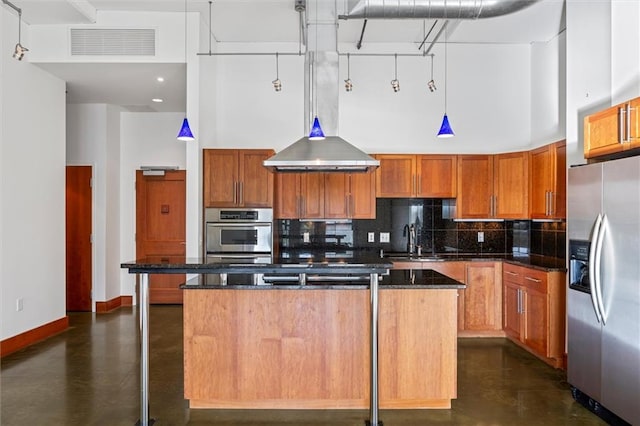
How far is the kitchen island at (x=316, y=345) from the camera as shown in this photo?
3.22 meters

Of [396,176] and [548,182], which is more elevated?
[396,176]

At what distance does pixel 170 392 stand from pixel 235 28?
412 cm

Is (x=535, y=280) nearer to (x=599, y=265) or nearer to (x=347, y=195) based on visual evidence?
(x=599, y=265)

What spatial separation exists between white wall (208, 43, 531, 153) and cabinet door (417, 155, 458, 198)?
1.19 ft

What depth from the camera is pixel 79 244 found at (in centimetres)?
658

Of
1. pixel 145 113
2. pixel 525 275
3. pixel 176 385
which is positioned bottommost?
pixel 176 385

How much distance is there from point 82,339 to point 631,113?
578 centimetres

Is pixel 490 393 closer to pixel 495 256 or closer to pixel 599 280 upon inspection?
pixel 599 280

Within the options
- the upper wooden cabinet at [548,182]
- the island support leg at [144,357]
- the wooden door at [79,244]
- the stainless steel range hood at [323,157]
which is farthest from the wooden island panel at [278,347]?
the wooden door at [79,244]

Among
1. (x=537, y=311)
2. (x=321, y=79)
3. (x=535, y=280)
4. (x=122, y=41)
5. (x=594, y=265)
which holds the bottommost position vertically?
(x=537, y=311)

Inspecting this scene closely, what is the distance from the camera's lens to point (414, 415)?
3170mm

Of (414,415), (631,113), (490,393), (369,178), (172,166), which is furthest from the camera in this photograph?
(172,166)

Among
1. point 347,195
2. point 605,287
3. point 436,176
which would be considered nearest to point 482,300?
A: point 436,176

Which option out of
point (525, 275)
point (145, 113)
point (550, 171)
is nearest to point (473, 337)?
point (525, 275)
